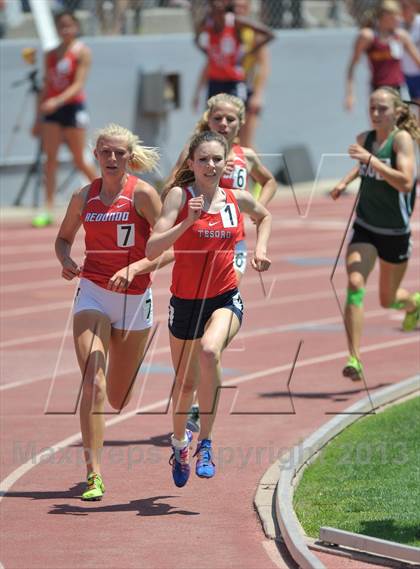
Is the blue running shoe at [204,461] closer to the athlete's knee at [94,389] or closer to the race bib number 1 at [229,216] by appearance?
the athlete's knee at [94,389]

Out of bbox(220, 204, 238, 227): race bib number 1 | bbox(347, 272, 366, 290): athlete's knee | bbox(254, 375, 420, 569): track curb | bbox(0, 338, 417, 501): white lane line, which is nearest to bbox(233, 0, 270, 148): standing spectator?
bbox(0, 338, 417, 501): white lane line

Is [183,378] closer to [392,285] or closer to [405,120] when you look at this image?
[392,285]

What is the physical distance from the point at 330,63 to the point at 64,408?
15935 millimetres

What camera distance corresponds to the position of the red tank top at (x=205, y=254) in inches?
331

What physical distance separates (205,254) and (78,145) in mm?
11865

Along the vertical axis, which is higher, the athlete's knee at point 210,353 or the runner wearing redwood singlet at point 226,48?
the athlete's knee at point 210,353

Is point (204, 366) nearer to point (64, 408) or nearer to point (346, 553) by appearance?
point (346, 553)

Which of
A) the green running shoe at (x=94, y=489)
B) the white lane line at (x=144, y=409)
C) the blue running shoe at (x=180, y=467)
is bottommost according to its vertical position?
the white lane line at (x=144, y=409)

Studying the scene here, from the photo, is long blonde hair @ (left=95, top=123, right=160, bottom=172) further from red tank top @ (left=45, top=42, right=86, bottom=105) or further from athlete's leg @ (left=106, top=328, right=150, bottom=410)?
red tank top @ (left=45, top=42, right=86, bottom=105)

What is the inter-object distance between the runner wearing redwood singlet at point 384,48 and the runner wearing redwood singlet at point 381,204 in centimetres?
958

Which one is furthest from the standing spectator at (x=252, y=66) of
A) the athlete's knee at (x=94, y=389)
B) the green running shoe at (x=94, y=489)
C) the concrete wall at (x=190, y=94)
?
the green running shoe at (x=94, y=489)

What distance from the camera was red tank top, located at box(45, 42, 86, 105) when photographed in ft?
65.3

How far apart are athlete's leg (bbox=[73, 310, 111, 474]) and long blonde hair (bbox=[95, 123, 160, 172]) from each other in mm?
967

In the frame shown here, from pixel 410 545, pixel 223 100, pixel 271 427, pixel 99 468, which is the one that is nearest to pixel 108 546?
pixel 99 468
